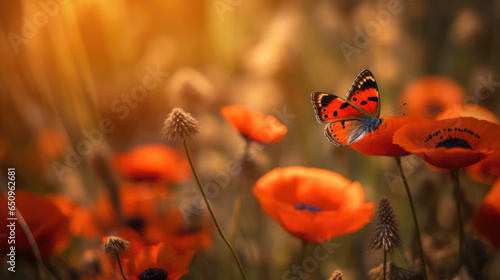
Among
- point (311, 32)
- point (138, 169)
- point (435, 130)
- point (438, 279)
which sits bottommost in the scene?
point (438, 279)

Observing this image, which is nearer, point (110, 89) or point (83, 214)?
point (83, 214)

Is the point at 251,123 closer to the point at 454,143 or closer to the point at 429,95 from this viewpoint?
the point at 454,143

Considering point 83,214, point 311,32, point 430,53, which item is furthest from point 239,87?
point 430,53

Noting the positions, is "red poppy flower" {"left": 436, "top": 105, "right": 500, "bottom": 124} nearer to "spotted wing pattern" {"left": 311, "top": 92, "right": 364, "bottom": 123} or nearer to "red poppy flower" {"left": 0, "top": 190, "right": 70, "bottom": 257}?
"spotted wing pattern" {"left": 311, "top": 92, "right": 364, "bottom": 123}

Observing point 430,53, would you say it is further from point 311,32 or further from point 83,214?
point 83,214

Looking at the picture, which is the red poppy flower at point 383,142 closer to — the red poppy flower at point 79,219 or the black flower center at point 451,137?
the black flower center at point 451,137

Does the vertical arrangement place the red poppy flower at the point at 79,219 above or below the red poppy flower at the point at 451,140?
above

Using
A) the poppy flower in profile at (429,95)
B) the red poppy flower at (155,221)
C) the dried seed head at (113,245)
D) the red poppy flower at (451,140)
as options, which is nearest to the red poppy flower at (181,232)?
the red poppy flower at (155,221)

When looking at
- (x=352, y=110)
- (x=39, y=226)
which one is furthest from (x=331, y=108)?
(x=39, y=226)
